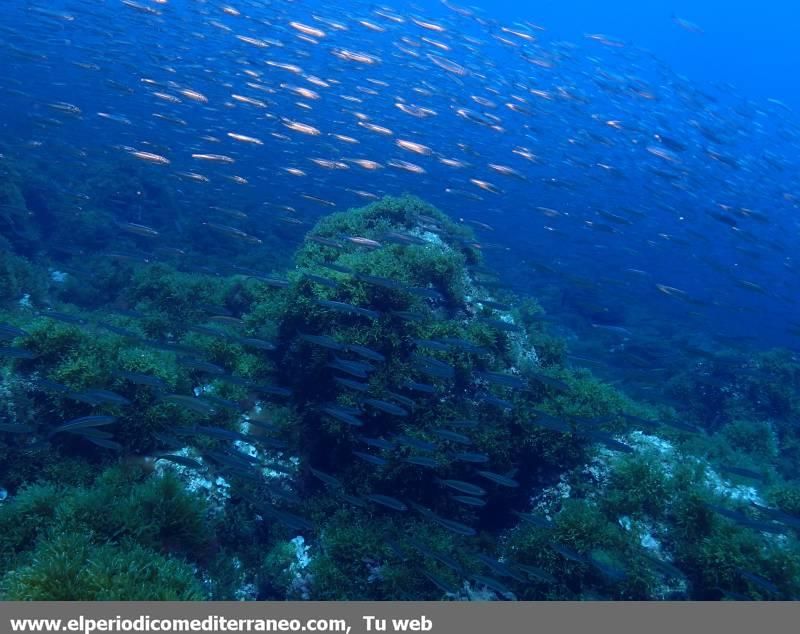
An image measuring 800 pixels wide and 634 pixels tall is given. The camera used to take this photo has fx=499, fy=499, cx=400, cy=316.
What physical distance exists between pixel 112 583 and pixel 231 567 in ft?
6.88

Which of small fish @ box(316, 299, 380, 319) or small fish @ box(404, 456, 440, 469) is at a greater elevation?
small fish @ box(316, 299, 380, 319)

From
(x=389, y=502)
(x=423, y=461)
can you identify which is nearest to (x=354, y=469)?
(x=389, y=502)

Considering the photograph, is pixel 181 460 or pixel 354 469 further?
pixel 354 469

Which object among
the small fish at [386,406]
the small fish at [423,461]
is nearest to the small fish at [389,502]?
the small fish at [423,461]

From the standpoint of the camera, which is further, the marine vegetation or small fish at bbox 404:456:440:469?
small fish at bbox 404:456:440:469

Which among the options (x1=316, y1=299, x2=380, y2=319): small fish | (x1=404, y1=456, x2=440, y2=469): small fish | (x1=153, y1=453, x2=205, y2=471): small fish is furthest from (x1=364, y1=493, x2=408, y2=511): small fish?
(x1=316, y1=299, x2=380, y2=319): small fish

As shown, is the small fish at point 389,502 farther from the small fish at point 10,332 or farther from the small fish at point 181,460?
the small fish at point 10,332

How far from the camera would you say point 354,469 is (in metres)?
7.46

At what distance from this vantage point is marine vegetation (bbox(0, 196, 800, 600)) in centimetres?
568

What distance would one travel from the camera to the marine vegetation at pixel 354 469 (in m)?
5.68

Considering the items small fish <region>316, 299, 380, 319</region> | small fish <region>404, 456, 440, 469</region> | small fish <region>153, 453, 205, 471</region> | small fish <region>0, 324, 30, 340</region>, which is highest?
small fish <region>316, 299, 380, 319</region>

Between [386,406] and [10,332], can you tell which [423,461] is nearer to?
[386,406]

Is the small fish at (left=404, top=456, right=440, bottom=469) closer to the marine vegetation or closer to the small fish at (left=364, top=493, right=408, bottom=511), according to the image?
the marine vegetation

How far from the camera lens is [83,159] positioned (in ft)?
70.0
